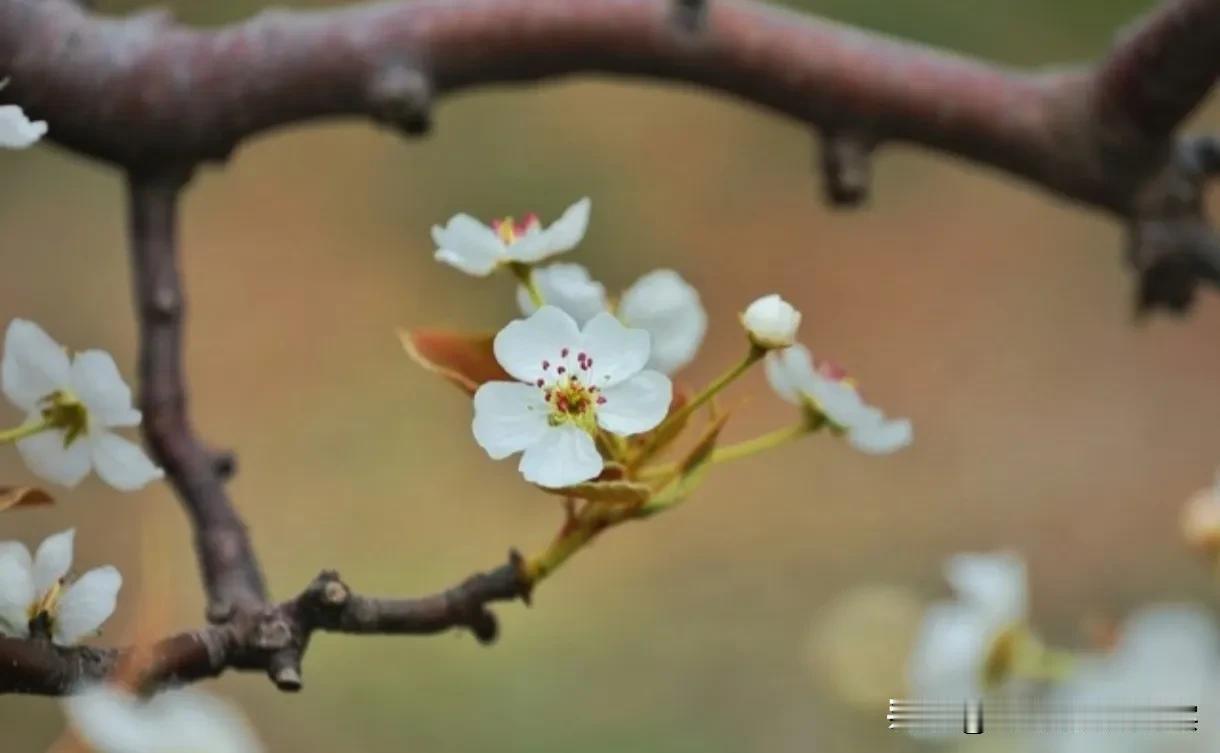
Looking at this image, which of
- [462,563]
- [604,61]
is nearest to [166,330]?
→ [604,61]

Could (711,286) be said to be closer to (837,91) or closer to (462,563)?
(462,563)

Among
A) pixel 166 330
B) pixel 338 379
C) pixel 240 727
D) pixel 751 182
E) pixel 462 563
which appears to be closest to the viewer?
pixel 240 727

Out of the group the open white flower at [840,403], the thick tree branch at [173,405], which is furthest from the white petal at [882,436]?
the thick tree branch at [173,405]

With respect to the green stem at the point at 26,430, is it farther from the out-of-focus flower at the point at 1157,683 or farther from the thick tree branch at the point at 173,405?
the out-of-focus flower at the point at 1157,683

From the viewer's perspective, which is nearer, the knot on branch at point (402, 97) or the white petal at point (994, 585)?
the white petal at point (994, 585)

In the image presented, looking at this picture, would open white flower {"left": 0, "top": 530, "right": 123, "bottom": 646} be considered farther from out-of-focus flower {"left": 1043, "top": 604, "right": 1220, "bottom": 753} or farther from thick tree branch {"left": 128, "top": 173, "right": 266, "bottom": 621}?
out-of-focus flower {"left": 1043, "top": 604, "right": 1220, "bottom": 753}

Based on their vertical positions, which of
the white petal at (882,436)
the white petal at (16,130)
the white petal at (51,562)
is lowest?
the white petal at (51,562)

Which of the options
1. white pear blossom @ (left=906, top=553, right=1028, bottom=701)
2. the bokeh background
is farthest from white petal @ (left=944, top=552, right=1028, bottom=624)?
the bokeh background

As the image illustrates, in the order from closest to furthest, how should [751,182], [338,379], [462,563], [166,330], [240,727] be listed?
[240,727] < [166,330] < [462,563] < [338,379] < [751,182]
